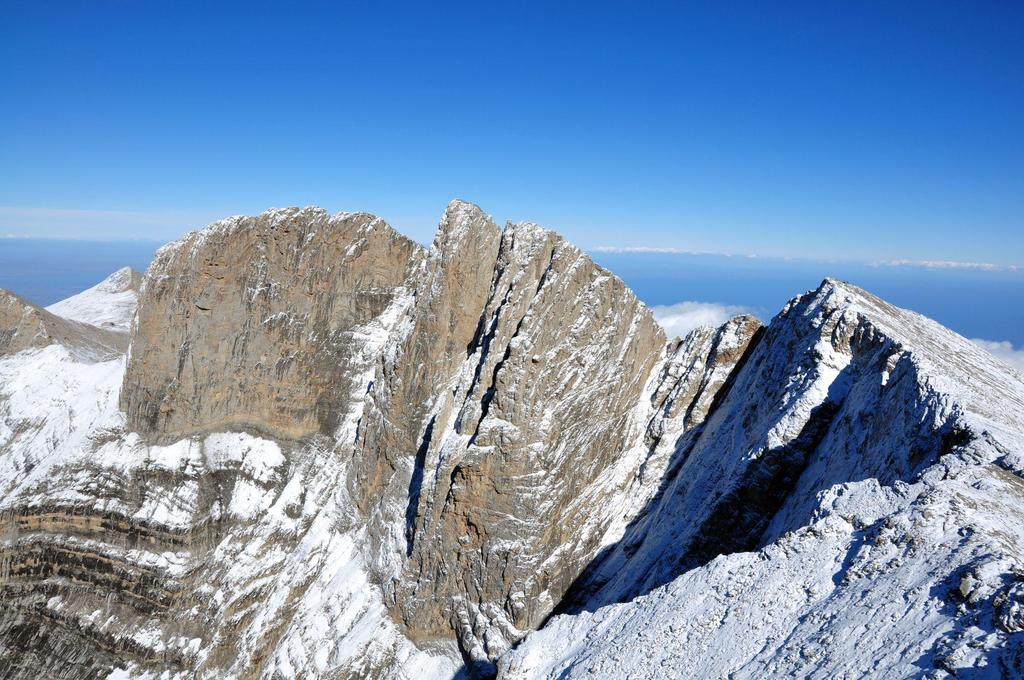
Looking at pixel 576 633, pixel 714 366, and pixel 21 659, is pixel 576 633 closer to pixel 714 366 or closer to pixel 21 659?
pixel 714 366

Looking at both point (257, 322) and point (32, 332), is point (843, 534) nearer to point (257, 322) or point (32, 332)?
point (257, 322)

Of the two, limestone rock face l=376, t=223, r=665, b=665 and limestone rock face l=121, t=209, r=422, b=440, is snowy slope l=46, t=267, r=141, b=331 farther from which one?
limestone rock face l=376, t=223, r=665, b=665

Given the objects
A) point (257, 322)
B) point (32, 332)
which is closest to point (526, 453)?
point (257, 322)

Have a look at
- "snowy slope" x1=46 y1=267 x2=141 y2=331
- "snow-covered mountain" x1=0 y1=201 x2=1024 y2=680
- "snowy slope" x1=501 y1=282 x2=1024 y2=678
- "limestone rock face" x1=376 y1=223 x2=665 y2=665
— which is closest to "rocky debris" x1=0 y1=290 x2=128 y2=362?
"snow-covered mountain" x1=0 y1=201 x2=1024 y2=680

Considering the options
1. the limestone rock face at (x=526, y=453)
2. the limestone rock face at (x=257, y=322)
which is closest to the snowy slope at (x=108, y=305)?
the limestone rock face at (x=257, y=322)

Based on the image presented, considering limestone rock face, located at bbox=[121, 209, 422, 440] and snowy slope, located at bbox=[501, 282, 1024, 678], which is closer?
snowy slope, located at bbox=[501, 282, 1024, 678]

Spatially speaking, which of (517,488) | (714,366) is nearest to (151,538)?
(517,488)

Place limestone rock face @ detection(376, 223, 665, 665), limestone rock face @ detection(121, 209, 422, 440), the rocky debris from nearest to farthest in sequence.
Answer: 1. limestone rock face @ detection(376, 223, 665, 665)
2. limestone rock face @ detection(121, 209, 422, 440)
3. the rocky debris
